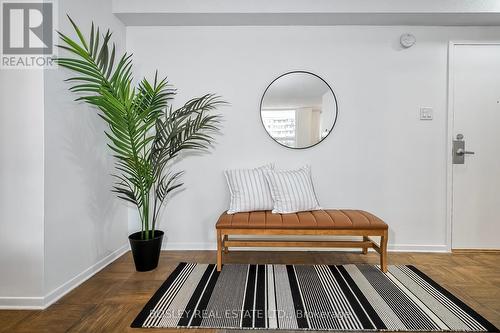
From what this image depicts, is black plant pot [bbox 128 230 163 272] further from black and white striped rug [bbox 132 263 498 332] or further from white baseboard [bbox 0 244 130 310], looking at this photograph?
white baseboard [bbox 0 244 130 310]

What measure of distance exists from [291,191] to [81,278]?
1776 millimetres

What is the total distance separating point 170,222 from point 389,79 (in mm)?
2623

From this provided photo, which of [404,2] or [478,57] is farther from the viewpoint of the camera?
[478,57]

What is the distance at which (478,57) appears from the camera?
2664mm

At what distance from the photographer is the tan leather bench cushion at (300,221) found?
2.09m

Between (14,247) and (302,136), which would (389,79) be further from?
(14,247)

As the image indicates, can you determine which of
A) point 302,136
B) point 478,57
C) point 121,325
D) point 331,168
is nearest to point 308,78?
point 302,136

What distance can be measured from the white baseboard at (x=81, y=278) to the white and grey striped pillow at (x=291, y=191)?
60.1 inches

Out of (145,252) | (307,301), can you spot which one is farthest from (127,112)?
(307,301)

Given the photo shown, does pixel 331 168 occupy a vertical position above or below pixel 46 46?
below

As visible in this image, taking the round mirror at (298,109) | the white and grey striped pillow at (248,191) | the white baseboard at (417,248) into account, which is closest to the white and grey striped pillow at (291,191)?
the white and grey striped pillow at (248,191)

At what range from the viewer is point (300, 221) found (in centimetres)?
214

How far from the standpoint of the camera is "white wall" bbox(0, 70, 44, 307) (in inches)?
64.1

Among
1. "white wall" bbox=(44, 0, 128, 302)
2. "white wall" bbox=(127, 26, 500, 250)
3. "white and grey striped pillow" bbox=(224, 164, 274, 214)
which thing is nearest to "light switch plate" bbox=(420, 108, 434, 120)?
"white wall" bbox=(127, 26, 500, 250)
